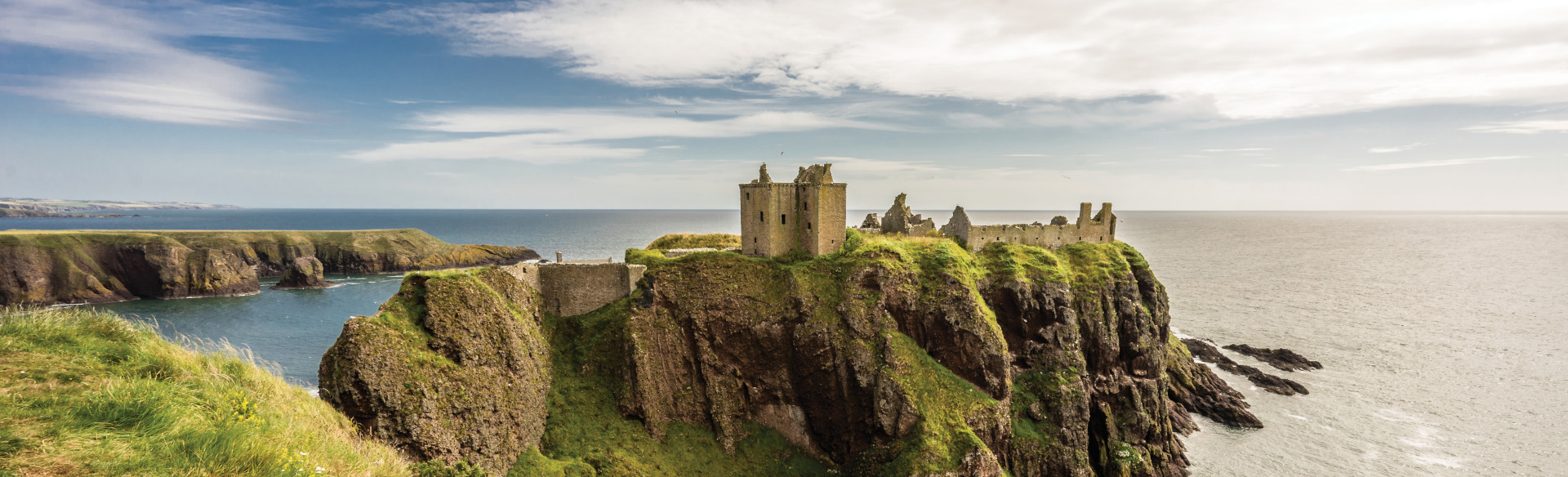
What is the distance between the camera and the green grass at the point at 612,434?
33156 millimetres

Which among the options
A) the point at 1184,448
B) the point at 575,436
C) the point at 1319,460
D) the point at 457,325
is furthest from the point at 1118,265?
the point at 457,325

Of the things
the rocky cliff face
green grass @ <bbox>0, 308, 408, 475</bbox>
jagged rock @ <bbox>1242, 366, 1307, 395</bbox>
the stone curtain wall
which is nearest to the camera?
green grass @ <bbox>0, 308, 408, 475</bbox>

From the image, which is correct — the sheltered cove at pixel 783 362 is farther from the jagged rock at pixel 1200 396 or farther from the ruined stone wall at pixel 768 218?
the jagged rock at pixel 1200 396

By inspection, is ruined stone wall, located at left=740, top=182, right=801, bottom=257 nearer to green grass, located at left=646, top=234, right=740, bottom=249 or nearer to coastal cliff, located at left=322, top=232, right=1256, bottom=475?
coastal cliff, located at left=322, top=232, right=1256, bottom=475

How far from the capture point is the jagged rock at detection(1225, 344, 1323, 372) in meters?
67.6

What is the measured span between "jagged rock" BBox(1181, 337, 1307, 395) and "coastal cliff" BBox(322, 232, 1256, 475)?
23.8 metres

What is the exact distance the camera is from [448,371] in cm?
2786

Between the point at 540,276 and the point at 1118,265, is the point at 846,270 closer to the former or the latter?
the point at 540,276

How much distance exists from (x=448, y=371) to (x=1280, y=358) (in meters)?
83.8

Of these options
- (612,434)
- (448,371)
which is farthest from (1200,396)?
(448,371)

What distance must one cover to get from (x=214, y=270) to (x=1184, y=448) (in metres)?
133

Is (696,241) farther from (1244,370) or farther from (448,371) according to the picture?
(1244,370)

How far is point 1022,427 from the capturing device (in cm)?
4100

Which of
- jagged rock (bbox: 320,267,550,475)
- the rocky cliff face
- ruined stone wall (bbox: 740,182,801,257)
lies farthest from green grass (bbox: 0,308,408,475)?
ruined stone wall (bbox: 740,182,801,257)
